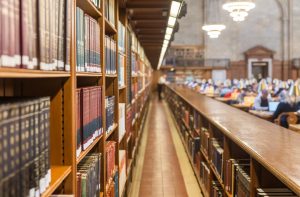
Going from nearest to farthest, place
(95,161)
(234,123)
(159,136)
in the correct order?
(95,161), (234,123), (159,136)

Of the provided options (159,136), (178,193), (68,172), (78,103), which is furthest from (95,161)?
(159,136)

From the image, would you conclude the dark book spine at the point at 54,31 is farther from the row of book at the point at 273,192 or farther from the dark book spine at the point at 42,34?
the row of book at the point at 273,192

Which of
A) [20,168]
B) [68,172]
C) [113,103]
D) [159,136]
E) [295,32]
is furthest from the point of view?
[295,32]

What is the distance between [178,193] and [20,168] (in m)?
4.04

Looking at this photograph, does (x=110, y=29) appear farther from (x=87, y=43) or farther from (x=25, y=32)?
(x=25, y=32)

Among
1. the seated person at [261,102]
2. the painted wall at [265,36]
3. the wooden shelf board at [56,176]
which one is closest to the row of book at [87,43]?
the wooden shelf board at [56,176]

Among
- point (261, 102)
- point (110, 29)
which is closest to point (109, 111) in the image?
point (110, 29)

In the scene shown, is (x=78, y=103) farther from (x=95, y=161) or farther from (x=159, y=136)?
(x=159, y=136)

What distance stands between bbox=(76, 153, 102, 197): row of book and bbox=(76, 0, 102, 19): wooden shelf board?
0.87 meters

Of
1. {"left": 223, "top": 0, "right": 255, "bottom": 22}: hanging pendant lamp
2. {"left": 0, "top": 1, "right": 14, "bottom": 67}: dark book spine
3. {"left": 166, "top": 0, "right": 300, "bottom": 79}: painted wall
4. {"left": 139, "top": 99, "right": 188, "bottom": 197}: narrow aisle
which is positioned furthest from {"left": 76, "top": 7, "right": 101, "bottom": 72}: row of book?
{"left": 166, "top": 0, "right": 300, "bottom": 79}: painted wall

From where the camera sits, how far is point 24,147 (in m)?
1.19

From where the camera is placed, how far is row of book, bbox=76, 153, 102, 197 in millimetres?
2014

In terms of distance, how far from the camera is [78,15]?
1.96 meters

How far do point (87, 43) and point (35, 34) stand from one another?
948 millimetres
